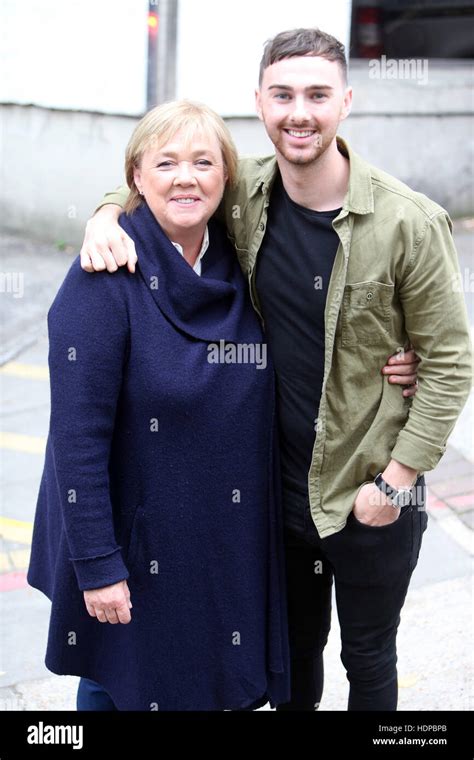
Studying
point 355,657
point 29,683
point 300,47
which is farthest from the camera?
point 29,683

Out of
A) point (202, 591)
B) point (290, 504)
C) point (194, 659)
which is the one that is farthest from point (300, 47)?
point (194, 659)

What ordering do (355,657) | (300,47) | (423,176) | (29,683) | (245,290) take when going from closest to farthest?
1. (300,47)
2. (245,290)
3. (355,657)
4. (29,683)
5. (423,176)

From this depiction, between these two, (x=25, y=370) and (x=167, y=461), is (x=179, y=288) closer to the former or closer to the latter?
(x=167, y=461)

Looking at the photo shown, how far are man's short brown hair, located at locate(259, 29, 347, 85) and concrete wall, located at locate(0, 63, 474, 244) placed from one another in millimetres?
5229

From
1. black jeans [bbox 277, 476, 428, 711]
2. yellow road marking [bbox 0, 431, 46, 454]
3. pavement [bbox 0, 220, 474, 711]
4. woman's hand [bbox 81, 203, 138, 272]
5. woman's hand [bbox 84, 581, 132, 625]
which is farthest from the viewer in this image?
yellow road marking [bbox 0, 431, 46, 454]

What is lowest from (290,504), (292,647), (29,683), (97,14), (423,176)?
(29,683)

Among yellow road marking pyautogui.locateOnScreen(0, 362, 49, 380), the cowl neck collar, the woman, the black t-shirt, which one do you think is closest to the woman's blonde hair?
the woman

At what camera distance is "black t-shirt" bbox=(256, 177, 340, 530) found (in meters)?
2.72

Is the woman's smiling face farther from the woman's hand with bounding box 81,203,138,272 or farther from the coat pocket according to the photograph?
the coat pocket

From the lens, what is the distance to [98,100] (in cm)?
792

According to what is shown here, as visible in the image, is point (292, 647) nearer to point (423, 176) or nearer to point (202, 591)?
point (202, 591)

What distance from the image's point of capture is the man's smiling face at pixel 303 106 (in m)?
2.63

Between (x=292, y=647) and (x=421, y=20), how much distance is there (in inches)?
260

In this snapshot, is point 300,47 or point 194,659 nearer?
point 300,47
